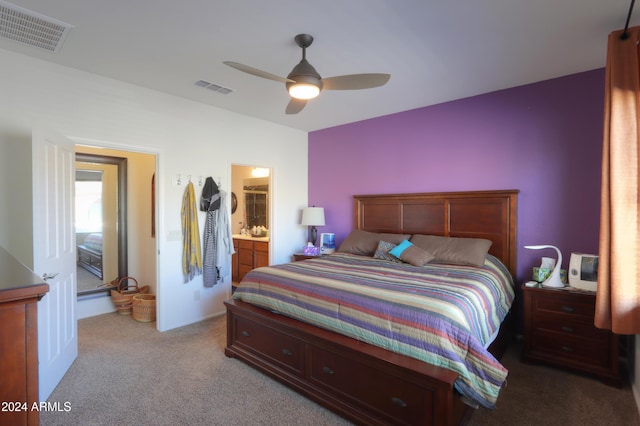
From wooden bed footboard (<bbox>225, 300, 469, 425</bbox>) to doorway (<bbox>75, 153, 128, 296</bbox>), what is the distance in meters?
2.72

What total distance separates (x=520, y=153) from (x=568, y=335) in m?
1.80

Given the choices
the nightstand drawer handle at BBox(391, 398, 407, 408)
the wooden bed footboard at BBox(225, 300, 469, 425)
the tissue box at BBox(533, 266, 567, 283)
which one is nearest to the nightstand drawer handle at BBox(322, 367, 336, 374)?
the wooden bed footboard at BBox(225, 300, 469, 425)

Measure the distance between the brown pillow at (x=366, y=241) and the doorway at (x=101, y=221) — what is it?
10.4 feet

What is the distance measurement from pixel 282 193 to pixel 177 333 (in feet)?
7.78

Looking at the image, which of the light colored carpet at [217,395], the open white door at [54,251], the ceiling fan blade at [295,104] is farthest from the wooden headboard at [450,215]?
the open white door at [54,251]

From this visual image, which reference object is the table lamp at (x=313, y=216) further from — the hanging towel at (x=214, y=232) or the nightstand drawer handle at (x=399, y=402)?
the nightstand drawer handle at (x=399, y=402)

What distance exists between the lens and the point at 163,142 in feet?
12.0

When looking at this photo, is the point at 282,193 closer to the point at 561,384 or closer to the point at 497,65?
the point at 497,65

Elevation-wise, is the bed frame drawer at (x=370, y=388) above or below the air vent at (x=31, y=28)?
below

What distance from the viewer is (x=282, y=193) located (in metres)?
5.03

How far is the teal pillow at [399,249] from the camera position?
11.6 feet

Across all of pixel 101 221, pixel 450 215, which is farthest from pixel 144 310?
pixel 450 215

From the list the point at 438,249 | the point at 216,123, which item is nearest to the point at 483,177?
the point at 438,249

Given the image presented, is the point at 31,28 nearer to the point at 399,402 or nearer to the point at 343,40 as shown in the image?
the point at 343,40
